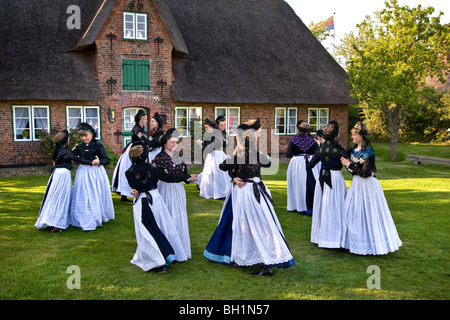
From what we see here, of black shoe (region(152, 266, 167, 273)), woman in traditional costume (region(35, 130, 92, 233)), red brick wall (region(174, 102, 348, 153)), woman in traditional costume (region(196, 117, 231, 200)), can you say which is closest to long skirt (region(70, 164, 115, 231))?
woman in traditional costume (region(35, 130, 92, 233))

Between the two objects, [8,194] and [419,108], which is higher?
[419,108]

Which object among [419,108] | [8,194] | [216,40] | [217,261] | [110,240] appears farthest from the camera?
[419,108]

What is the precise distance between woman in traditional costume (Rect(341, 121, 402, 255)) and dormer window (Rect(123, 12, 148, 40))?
1309cm

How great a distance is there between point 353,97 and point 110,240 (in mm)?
16154

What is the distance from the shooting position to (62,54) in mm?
17062

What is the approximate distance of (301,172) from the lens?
31.9 feet

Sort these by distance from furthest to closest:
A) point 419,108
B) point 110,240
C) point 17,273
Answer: point 419,108, point 110,240, point 17,273

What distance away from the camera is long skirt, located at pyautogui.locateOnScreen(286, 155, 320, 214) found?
9617mm

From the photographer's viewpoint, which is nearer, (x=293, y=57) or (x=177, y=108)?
(x=177, y=108)

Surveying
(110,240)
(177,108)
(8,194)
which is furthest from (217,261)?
(177,108)

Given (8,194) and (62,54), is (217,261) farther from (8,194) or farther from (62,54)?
(62,54)

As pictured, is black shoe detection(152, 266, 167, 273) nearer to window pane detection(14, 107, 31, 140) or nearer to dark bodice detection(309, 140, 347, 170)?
dark bodice detection(309, 140, 347, 170)

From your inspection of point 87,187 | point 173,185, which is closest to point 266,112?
point 87,187
